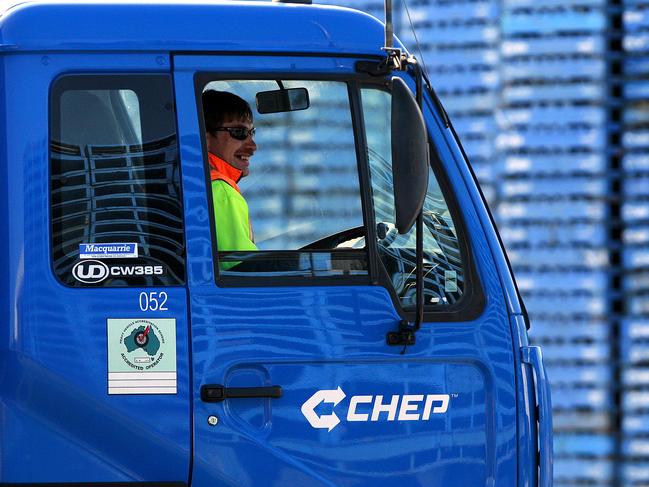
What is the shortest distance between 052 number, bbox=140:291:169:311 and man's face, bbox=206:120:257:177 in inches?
20.3

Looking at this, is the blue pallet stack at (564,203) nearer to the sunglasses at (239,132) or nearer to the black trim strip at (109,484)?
the sunglasses at (239,132)

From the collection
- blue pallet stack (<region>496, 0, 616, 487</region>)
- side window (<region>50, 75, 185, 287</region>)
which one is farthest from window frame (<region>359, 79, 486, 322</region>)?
blue pallet stack (<region>496, 0, 616, 487</region>)

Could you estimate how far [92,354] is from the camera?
3625 millimetres

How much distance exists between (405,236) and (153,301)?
2.65 ft

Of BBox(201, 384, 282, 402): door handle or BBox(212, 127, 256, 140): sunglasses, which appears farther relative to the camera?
BBox(212, 127, 256, 140): sunglasses

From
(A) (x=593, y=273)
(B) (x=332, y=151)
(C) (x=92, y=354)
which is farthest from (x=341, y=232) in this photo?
(A) (x=593, y=273)

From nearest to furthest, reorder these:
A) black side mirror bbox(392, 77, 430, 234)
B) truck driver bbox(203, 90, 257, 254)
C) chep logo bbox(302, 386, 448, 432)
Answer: black side mirror bbox(392, 77, 430, 234) < chep logo bbox(302, 386, 448, 432) < truck driver bbox(203, 90, 257, 254)

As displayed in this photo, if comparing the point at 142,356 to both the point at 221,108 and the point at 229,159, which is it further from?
the point at 221,108

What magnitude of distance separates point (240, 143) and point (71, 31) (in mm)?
629

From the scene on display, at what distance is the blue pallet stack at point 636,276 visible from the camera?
8.88m

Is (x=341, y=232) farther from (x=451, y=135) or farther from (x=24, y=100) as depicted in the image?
(x=24, y=100)

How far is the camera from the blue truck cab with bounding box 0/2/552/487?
11.9 feet

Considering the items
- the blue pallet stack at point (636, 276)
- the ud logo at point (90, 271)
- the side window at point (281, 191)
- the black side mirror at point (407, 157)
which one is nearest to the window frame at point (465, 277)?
the side window at point (281, 191)

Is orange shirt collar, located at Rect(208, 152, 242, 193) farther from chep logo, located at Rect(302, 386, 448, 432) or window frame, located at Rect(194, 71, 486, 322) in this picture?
chep logo, located at Rect(302, 386, 448, 432)
